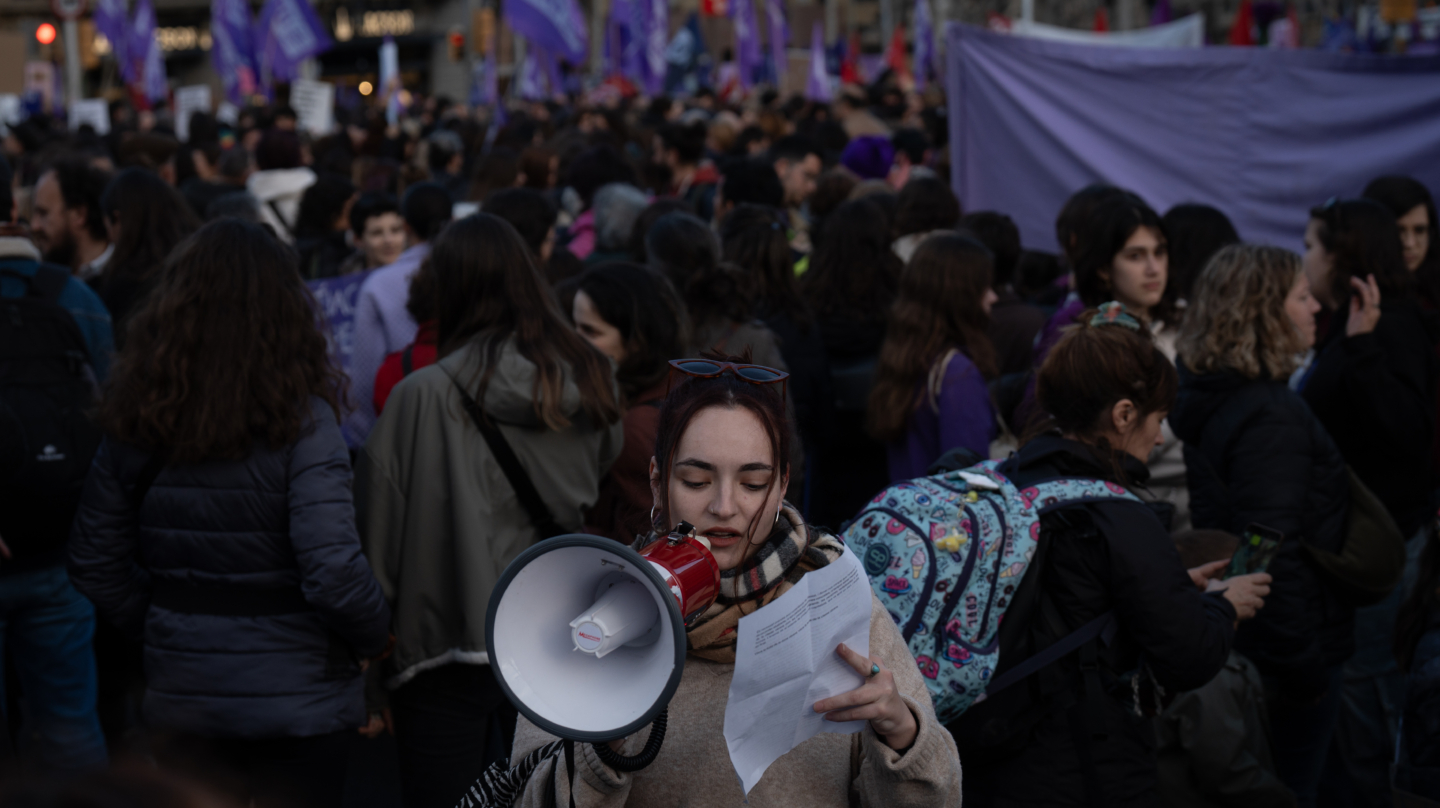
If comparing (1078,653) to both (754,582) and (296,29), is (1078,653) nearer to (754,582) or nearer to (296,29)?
(754,582)

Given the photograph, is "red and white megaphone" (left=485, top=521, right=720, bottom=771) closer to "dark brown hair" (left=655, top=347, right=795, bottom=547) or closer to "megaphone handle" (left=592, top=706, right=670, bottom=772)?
"megaphone handle" (left=592, top=706, right=670, bottom=772)

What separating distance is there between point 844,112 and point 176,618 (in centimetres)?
1158

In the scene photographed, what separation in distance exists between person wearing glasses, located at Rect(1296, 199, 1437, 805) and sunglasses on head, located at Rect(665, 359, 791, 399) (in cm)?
294

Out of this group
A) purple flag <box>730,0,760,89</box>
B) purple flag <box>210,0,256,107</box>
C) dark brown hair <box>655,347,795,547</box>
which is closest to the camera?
dark brown hair <box>655,347,795,547</box>

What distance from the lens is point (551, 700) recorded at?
154 centimetres

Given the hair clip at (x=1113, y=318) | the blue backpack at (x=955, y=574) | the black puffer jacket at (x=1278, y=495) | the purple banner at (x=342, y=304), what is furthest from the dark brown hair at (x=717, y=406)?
the purple banner at (x=342, y=304)

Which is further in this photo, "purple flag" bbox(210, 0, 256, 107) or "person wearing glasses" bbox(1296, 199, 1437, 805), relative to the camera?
"purple flag" bbox(210, 0, 256, 107)

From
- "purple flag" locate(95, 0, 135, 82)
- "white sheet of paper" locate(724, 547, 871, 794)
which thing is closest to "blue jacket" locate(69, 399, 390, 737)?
"white sheet of paper" locate(724, 547, 871, 794)

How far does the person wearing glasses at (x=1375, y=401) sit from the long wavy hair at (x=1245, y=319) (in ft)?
2.11

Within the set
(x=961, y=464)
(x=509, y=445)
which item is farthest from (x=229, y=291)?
(x=961, y=464)

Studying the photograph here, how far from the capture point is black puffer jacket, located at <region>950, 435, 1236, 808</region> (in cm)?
253

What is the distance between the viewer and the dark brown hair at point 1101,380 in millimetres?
2803

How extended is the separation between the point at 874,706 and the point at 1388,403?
3.12 m

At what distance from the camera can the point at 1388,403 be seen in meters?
4.03
